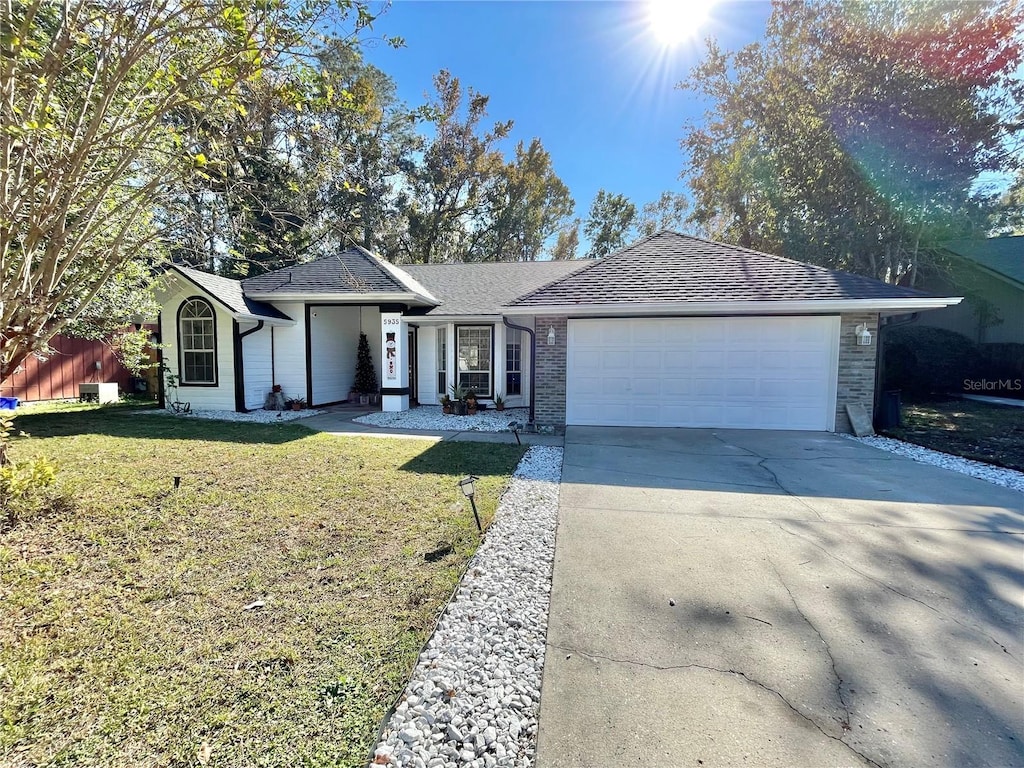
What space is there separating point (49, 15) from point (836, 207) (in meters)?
18.6

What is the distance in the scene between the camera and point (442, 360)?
42.4 feet

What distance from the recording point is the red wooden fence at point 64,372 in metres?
12.9

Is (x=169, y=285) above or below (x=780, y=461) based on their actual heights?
above

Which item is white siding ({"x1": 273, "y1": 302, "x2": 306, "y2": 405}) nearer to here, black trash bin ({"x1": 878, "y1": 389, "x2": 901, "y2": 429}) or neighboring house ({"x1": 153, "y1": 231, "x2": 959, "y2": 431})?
neighboring house ({"x1": 153, "y1": 231, "x2": 959, "y2": 431})

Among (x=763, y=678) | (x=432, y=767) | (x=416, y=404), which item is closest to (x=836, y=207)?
(x=416, y=404)

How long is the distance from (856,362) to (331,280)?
1252cm

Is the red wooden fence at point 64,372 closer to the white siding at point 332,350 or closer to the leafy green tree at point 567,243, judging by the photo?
the white siding at point 332,350

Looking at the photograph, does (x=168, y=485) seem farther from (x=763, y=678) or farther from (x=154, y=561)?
(x=763, y=678)

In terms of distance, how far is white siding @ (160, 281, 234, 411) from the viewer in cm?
1132

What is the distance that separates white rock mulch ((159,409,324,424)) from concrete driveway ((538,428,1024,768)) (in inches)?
325

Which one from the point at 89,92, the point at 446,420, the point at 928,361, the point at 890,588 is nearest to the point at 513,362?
the point at 446,420

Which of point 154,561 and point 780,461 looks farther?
point 780,461

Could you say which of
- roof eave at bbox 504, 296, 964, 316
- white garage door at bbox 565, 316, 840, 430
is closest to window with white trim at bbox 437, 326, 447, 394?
roof eave at bbox 504, 296, 964, 316

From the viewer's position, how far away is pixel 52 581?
3.28 meters
